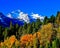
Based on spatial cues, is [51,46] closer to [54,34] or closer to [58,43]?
[58,43]

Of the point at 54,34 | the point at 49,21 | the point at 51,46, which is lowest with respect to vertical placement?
the point at 51,46

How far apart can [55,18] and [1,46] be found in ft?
136

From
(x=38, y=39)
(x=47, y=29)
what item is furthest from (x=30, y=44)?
(x=47, y=29)

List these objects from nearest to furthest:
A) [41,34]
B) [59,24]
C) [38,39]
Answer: [38,39]
[41,34]
[59,24]

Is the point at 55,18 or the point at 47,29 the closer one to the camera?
the point at 47,29

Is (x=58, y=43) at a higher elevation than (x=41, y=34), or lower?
lower

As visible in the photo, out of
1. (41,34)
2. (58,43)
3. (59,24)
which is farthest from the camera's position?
(59,24)

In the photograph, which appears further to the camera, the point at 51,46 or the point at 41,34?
the point at 41,34

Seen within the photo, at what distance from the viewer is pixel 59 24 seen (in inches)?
6959

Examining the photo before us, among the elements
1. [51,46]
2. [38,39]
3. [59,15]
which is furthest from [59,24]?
[51,46]

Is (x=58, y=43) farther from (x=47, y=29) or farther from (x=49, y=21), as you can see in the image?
(x=49, y=21)

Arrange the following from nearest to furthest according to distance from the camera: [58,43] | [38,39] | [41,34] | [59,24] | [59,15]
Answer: [58,43] < [38,39] < [41,34] < [59,24] < [59,15]

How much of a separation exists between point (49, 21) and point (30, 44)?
44.9 metres

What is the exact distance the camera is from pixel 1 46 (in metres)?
170
